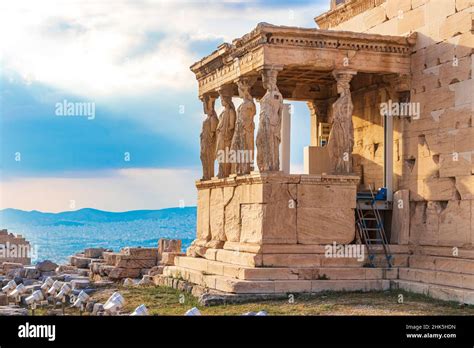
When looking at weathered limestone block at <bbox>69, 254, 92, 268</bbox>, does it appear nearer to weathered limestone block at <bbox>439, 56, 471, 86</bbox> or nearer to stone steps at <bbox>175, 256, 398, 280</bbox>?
stone steps at <bbox>175, 256, 398, 280</bbox>

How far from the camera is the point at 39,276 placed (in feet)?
78.1

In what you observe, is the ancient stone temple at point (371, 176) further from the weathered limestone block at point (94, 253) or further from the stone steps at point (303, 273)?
the weathered limestone block at point (94, 253)

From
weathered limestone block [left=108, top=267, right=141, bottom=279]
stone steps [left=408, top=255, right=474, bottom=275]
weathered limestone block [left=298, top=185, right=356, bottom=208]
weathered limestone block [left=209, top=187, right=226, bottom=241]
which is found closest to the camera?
stone steps [left=408, top=255, right=474, bottom=275]

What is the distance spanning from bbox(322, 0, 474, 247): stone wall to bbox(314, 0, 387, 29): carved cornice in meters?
1.43

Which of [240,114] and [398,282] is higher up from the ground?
[240,114]

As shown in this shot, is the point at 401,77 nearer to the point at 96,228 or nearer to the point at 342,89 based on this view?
the point at 342,89

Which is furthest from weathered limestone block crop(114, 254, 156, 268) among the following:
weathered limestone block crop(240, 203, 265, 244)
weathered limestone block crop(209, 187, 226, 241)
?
weathered limestone block crop(240, 203, 265, 244)

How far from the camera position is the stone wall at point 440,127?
632 inches

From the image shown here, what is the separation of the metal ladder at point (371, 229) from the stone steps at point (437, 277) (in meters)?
0.41


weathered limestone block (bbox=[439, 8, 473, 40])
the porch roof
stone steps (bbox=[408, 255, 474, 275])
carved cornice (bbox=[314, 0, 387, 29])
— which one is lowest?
stone steps (bbox=[408, 255, 474, 275])

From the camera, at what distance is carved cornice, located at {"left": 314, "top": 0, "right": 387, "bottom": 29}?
64.4ft

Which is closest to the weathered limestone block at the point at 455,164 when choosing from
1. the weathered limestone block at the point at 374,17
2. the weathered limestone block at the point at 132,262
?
the weathered limestone block at the point at 374,17
